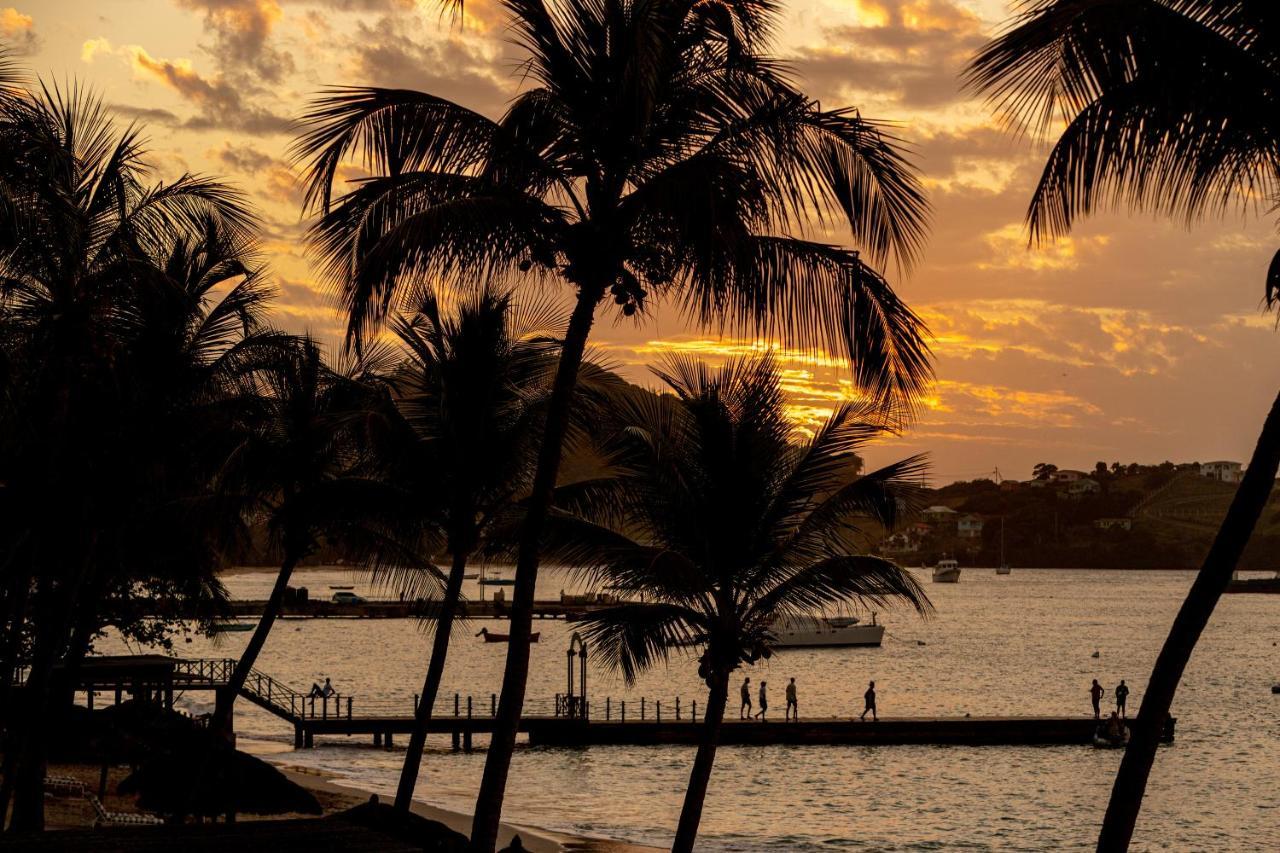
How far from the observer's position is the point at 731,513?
771 inches

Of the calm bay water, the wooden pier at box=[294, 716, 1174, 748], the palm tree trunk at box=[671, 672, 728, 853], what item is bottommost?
the calm bay water

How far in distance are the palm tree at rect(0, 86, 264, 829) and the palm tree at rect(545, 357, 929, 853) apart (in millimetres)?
6802

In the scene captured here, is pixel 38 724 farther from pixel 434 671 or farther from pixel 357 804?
pixel 357 804

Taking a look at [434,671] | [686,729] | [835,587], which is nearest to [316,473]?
[434,671]

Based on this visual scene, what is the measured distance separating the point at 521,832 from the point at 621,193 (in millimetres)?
28196

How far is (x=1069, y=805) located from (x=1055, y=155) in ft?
146

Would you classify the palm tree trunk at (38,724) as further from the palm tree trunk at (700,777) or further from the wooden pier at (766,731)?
the wooden pier at (766,731)

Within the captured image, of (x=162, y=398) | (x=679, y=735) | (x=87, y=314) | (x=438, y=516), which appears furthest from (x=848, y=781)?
(x=87, y=314)

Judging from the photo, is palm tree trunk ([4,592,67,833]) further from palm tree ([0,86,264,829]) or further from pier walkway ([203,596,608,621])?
pier walkway ([203,596,608,621])

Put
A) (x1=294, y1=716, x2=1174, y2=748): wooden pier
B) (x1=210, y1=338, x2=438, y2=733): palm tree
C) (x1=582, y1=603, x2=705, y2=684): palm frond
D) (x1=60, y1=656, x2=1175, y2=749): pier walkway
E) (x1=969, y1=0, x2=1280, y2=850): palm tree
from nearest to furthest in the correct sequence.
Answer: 1. (x1=969, y1=0, x2=1280, y2=850): palm tree
2. (x1=582, y1=603, x2=705, y2=684): palm frond
3. (x1=210, y1=338, x2=438, y2=733): palm tree
4. (x1=60, y1=656, x2=1175, y2=749): pier walkway
5. (x1=294, y1=716, x2=1174, y2=748): wooden pier

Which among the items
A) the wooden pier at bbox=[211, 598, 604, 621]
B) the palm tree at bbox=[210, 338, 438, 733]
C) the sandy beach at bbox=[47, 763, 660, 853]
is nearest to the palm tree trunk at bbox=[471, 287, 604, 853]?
the palm tree at bbox=[210, 338, 438, 733]

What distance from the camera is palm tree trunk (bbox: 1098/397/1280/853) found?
10.1 metres

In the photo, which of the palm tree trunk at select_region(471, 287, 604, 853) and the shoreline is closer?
the palm tree trunk at select_region(471, 287, 604, 853)

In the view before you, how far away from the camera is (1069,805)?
49.5 m
